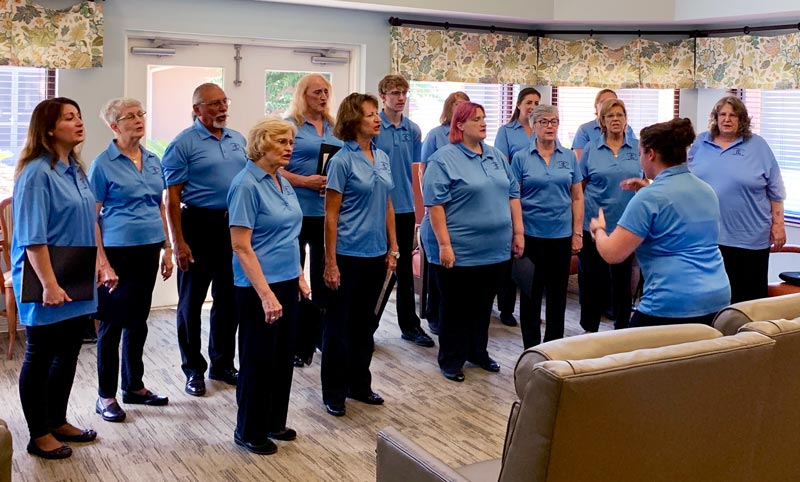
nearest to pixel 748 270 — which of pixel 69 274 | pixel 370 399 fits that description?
pixel 370 399

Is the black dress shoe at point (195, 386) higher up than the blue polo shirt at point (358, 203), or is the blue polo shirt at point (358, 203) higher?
the blue polo shirt at point (358, 203)

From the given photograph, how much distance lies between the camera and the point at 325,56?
21.6 feet

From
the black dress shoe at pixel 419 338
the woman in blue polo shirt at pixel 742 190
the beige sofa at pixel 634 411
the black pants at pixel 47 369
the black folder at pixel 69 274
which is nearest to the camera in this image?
the beige sofa at pixel 634 411

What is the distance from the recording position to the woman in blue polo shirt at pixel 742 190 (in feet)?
16.3

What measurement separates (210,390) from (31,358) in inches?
46.4

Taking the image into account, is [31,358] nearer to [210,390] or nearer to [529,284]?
[210,390]

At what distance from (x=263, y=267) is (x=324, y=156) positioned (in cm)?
122

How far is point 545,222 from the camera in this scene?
4840 millimetres

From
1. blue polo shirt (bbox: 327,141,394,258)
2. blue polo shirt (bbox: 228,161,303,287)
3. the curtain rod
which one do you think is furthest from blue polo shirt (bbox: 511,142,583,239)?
the curtain rod

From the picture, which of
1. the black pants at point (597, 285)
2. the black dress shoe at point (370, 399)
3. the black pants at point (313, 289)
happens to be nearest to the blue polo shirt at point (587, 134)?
the black pants at point (597, 285)

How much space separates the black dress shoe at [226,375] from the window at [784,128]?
448cm

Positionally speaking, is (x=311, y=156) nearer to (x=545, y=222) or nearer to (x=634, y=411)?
(x=545, y=222)

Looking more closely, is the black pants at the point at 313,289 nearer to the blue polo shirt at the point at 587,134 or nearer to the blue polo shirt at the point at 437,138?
the blue polo shirt at the point at 437,138

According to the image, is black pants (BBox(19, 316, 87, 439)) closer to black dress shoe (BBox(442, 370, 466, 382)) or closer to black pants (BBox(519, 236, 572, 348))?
black dress shoe (BBox(442, 370, 466, 382))
